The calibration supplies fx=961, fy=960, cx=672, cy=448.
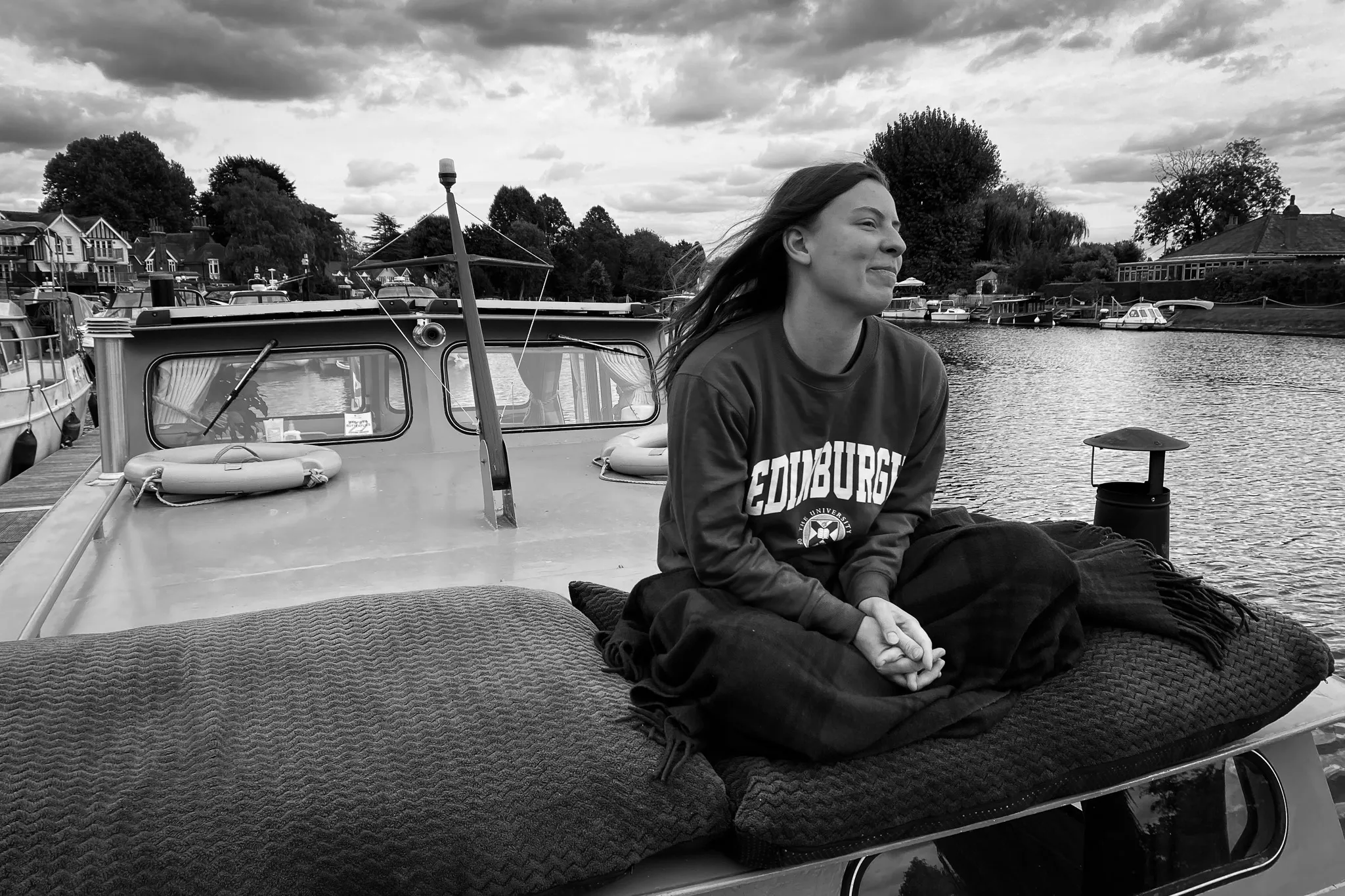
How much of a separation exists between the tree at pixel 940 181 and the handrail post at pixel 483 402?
6294 centimetres

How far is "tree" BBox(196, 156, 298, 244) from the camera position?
94.7 meters

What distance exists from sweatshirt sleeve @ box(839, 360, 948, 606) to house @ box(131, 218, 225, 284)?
8369 cm

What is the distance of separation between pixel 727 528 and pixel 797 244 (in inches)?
23.0

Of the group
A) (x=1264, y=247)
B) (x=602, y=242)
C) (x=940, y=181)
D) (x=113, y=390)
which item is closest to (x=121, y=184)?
(x=602, y=242)

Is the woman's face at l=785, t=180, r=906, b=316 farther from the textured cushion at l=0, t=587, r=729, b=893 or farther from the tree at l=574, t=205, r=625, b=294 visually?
the tree at l=574, t=205, r=625, b=294

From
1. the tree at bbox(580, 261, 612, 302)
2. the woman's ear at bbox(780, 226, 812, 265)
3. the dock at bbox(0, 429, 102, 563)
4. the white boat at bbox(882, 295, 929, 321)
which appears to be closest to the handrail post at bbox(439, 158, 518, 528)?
the woman's ear at bbox(780, 226, 812, 265)

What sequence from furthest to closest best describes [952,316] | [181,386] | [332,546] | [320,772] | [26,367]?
[952,316] < [26,367] < [181,386] < [332,546] < [320,772]

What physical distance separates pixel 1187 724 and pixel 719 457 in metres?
0.95

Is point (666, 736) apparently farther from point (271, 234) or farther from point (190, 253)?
point (190, 253)

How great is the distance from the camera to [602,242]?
78500mm

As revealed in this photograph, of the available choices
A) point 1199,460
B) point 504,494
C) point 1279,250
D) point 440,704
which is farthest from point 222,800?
point 1279,250

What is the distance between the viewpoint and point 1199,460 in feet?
44.3

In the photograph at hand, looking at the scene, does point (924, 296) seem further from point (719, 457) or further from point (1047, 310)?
point (719, 457)

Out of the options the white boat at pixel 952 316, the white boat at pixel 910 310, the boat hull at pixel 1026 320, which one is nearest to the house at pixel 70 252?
the white boat at pixel 910 310
